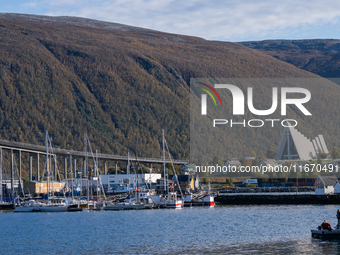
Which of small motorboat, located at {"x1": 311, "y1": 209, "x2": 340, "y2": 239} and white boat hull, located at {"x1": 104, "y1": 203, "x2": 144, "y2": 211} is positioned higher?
small motorboat, located at {"x1": 311, "y1": 209, "x2": 340, "y2": 239}

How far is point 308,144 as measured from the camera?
198875 millimetres

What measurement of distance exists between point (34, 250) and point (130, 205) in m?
47.4

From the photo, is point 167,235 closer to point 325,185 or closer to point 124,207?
point 124,207

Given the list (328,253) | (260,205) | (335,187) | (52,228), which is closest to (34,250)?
(52,228)

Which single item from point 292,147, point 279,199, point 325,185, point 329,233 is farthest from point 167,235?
point 292,147

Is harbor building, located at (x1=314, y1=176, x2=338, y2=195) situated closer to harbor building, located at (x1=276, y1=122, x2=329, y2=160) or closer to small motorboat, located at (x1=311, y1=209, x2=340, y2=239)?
small motorboat, located at (x1=311, y1=209, x2=340, y2=239)

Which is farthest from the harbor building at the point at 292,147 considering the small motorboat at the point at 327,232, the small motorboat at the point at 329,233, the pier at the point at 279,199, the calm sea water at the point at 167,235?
the small motorboat at the point at 329,233

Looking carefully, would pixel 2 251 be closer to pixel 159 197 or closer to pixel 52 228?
pixel 52 228

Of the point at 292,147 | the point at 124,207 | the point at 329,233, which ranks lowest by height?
the point at 124,207

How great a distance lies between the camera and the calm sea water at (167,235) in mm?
42375

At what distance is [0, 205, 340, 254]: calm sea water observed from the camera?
4238 centimetres

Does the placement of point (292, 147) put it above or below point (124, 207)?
above

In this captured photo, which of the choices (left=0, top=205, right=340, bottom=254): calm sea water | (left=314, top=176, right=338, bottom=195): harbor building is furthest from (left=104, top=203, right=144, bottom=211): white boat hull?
(left=314, top=176, right=338, bottom=195): harbor building

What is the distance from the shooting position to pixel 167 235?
52.8m
